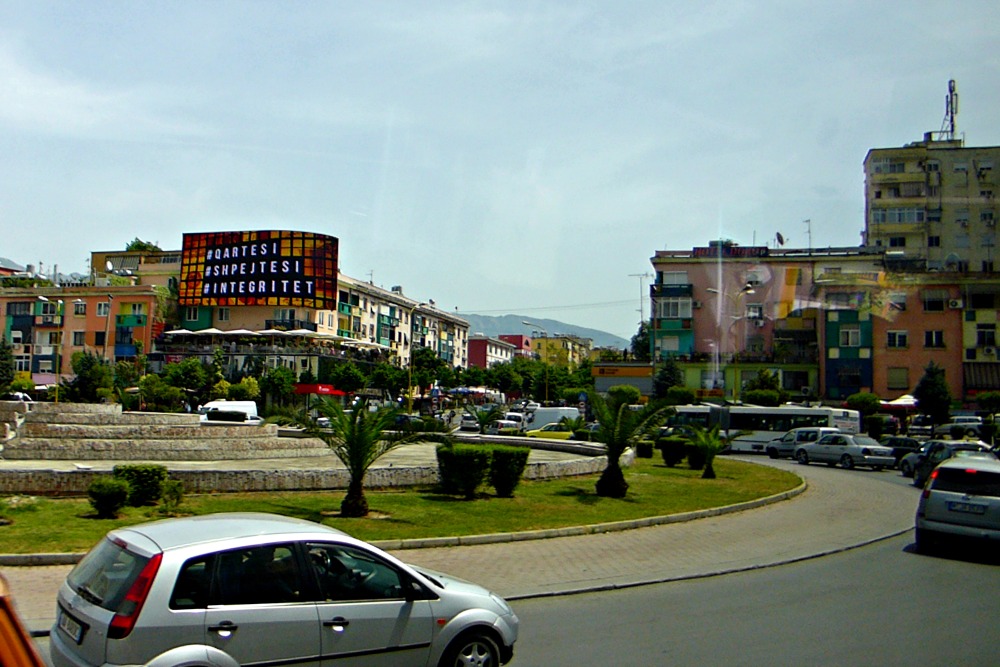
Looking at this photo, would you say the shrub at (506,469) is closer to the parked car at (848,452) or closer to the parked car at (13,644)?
the parked car at (13,644)

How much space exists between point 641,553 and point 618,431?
5277 millimetres

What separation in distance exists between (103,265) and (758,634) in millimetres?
99031

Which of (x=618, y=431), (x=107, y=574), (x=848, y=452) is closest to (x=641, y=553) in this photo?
(x=618, y=431)

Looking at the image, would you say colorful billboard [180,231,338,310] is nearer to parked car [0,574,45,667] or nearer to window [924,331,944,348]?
window [924,331,944,348]

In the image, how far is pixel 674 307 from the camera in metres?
68.5

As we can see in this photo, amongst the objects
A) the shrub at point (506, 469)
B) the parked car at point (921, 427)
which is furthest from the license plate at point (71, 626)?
the parked car at point (921, 427)

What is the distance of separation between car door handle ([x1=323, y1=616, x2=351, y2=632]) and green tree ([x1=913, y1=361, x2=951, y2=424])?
5083 cm

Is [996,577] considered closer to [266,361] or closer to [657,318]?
[657,318]

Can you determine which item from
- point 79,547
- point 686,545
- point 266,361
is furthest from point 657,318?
point 79,547

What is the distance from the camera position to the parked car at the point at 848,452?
1294 inches

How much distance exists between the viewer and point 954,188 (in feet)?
233

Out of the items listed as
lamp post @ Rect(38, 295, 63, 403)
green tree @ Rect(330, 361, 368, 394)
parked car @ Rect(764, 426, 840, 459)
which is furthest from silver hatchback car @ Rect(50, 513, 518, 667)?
green tree @ Rect(330, 361, 368, 394)

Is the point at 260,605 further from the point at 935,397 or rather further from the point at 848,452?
the point at 935,397

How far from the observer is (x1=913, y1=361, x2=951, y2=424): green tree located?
162ft
